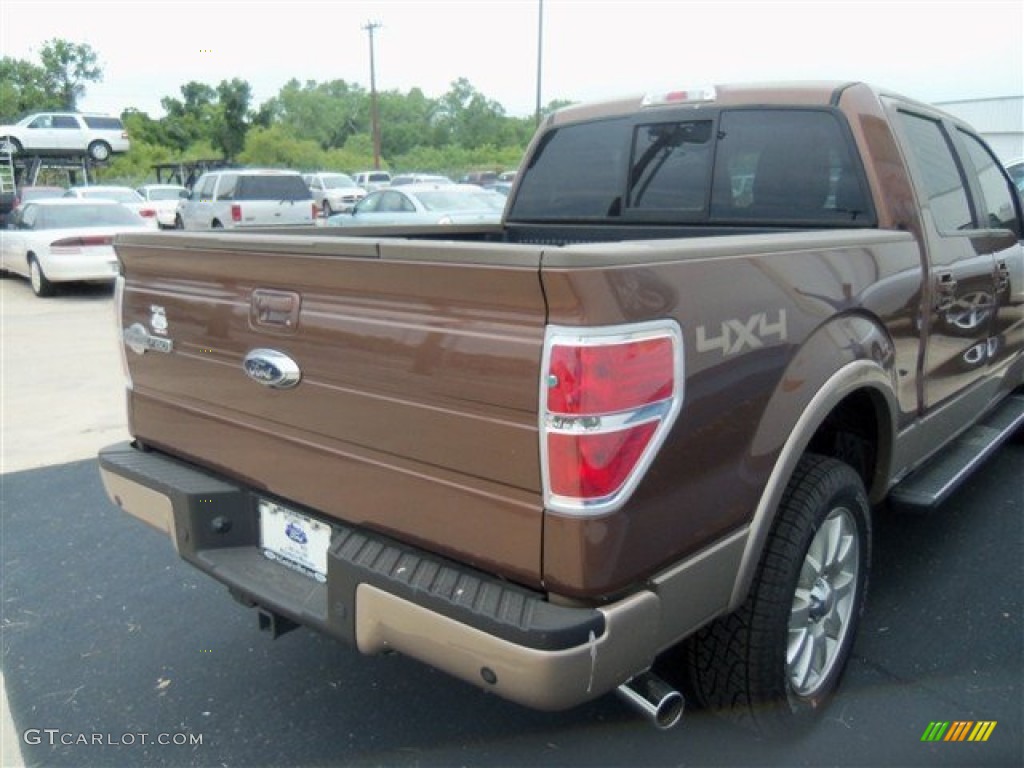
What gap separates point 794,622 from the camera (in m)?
2.61

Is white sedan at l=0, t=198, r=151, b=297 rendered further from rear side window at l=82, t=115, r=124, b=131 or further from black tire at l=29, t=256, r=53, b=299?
rear side window at l=82, t=115, r=124, b=131

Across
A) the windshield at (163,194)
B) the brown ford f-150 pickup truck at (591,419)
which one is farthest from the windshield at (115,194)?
the brown ford f-150 pickup truck at (591,419)

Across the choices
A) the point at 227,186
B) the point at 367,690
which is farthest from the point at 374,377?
the point at 227,186

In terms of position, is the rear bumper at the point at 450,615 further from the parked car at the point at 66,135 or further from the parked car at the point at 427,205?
the parked car at the point at 66,135

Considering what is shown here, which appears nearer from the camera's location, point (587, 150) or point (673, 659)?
point (673, 659)

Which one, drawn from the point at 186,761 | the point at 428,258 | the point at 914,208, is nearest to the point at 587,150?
the point at 914,208

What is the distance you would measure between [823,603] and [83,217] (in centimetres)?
1401

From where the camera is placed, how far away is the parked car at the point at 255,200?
18938mm

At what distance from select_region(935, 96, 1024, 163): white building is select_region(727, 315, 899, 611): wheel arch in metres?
35.0

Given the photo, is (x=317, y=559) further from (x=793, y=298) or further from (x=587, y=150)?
Answer: (x=587, y=150)

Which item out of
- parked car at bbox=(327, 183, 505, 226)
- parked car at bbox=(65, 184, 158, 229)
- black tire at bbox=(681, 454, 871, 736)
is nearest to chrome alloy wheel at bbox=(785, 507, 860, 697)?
black tire at bbox=(681, 454, 871, 736)

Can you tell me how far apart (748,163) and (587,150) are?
2.81 ft

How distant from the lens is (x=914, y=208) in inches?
125

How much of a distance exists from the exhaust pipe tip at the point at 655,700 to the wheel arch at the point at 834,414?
28 cm
